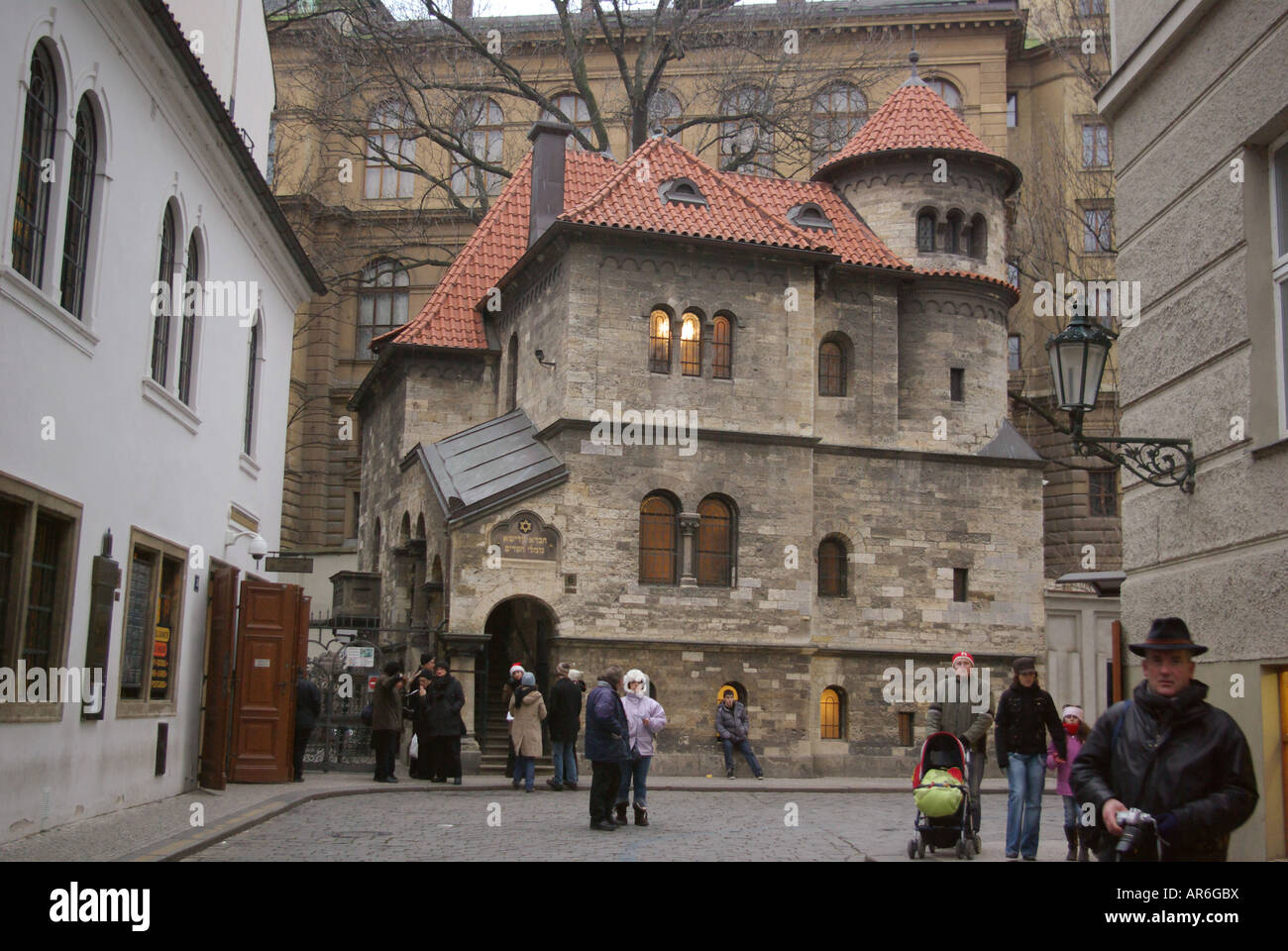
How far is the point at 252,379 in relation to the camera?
2161cm

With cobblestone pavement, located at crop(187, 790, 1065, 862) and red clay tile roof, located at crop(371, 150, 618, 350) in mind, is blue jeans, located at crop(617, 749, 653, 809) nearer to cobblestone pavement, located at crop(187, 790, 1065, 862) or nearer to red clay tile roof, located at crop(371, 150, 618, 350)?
cobblestone pavement, located at crop(187, 790, 1065, 862)

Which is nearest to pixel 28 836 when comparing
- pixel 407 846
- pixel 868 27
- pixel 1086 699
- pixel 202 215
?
pixel 407 846

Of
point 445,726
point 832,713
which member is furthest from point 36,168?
point 832,713

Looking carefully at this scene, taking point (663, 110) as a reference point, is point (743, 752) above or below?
below

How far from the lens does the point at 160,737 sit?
1600 cm

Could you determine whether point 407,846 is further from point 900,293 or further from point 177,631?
point 900,293

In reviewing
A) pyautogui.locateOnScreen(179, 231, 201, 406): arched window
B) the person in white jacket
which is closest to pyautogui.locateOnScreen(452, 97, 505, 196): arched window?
pyautogui.locateOnScreen(179, 231, 201, 406): arched window

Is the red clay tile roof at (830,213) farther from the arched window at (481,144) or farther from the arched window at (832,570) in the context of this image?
the arched window at (481,144)

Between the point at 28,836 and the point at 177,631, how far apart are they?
5229 mm

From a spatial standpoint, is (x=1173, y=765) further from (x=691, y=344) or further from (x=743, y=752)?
(x=691, y=344)

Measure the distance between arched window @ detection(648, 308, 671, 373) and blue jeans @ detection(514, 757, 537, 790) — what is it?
9.78 meters

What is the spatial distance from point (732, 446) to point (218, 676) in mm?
13001

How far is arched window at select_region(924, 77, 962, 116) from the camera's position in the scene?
153 feet

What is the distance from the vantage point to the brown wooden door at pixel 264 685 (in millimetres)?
18656
